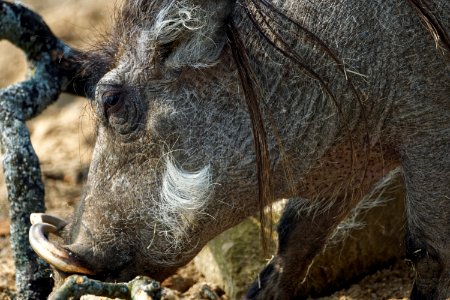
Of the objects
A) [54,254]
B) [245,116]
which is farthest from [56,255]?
[245,116]

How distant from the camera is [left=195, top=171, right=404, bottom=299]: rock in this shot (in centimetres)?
411

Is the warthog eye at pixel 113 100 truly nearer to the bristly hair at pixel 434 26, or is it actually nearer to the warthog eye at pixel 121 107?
the warthog eye at pixel 121 107

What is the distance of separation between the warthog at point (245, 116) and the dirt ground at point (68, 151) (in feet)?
1.12

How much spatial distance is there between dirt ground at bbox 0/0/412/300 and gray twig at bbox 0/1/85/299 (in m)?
0.16

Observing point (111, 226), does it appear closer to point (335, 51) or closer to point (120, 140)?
point (120, 140)

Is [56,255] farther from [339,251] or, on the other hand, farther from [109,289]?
[339,251]

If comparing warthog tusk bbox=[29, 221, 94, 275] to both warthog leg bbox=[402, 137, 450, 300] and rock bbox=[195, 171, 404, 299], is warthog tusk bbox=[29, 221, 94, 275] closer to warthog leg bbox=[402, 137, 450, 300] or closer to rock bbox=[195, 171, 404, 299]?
rock bbox=[195, 171, 404, 299]

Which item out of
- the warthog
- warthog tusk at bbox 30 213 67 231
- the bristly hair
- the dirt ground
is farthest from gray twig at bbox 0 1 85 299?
the bristly hair

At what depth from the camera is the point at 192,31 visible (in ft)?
10.4

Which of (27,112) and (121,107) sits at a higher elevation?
(121,107)

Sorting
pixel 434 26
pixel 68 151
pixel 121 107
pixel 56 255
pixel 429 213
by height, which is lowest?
pixel 68 151

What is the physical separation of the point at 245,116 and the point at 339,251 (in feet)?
3.66

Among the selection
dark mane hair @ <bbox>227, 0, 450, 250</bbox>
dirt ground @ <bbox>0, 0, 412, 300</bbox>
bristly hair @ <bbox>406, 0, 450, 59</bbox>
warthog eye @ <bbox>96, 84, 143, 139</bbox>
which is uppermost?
bristly hair @ <bbox>406, 0, 450, 59</bbox>

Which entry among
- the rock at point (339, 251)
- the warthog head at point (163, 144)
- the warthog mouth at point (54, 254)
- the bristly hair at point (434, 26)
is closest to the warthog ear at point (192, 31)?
the warthog head at point (163, 144)
